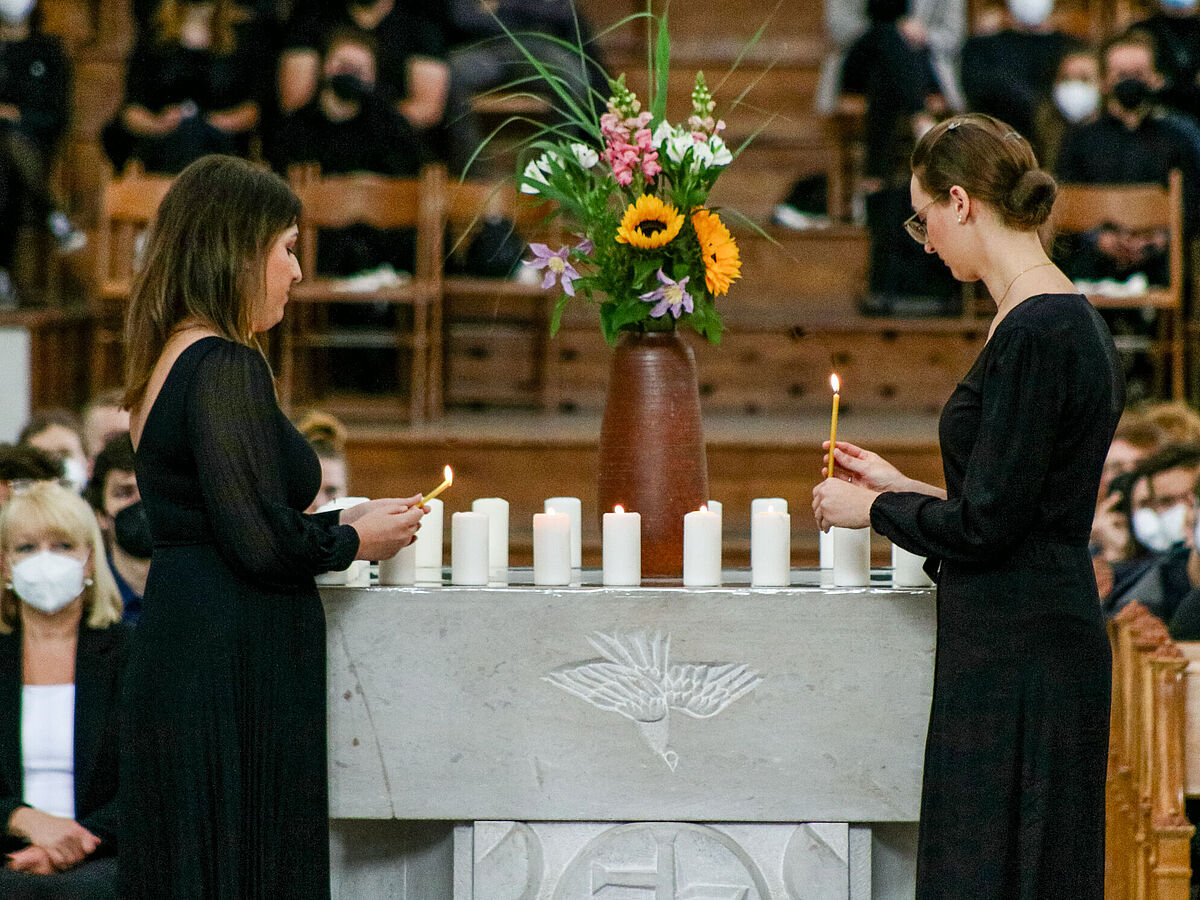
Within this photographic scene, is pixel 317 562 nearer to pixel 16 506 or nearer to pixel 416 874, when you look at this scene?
pixel 416 874

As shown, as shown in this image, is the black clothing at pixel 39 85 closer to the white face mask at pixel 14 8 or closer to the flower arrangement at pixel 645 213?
the white face mask at pixel 14 8

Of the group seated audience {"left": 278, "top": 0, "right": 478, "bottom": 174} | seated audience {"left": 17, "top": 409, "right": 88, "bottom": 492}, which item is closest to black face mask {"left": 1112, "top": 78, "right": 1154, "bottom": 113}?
seated audience {"left": 278, "top": 0, "right": 478, "bottom": 174}

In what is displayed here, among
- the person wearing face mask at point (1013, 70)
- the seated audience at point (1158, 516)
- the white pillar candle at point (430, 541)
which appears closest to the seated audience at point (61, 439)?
the white pillar candle at point (430, 541)

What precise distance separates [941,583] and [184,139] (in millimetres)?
4671

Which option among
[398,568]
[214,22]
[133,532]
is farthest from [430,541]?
[214,22]

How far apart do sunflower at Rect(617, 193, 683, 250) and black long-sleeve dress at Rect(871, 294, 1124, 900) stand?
1.76 ft

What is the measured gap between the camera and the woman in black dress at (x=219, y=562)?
83.0 inches

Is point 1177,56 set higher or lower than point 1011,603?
higher

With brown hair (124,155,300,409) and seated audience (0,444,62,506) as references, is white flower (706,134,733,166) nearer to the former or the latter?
brown hair (124,155,300,409)

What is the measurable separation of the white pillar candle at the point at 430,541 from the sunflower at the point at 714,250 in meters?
0.54

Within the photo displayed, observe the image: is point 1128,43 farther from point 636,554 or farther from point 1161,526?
point 636,554

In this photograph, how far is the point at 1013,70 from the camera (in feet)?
21.3

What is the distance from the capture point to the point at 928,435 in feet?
16.6

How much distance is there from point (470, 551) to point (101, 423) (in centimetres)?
228
